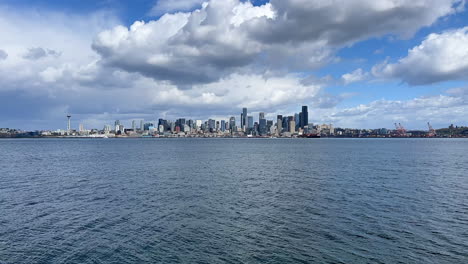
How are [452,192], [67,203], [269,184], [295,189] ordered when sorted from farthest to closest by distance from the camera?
[269,184] → [295,189] → [452,192] → [67,203]

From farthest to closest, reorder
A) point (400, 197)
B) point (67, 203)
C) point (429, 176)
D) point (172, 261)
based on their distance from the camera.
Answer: point (429, 176)
point (400, 197)
point (67, 203)
point (172, 261)

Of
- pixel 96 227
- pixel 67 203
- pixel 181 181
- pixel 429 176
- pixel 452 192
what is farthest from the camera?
pixel 429 176

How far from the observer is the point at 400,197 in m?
49.3

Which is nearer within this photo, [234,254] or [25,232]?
[234,254]

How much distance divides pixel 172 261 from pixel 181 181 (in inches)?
1668

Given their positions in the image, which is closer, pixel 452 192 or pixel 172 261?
pixel 172 261

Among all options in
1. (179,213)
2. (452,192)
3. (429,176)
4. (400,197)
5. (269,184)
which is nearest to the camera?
(179,213)

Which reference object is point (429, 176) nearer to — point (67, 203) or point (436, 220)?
point (436, 220)

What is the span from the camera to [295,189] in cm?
5691

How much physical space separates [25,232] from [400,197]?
49447 mm

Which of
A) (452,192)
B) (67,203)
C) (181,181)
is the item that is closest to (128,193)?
(67,203)

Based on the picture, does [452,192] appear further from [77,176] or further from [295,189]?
[77,176]

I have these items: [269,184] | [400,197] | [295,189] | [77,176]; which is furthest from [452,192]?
A: [77,176]

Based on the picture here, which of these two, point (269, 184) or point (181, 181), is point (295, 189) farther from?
point (181, 181)
